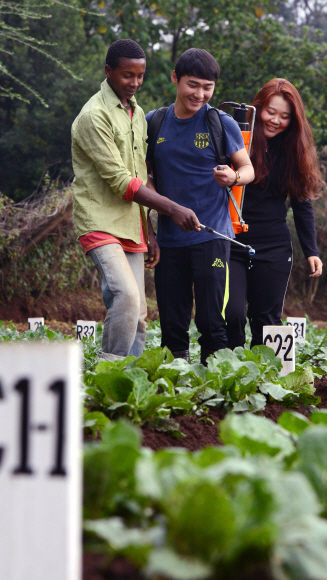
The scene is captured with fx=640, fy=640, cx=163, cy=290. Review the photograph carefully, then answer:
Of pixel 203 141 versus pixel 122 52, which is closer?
pixel 122 52

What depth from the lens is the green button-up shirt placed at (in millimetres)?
3430

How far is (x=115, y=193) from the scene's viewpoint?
3.56 meters

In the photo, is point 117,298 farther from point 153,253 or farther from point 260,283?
point 260,283

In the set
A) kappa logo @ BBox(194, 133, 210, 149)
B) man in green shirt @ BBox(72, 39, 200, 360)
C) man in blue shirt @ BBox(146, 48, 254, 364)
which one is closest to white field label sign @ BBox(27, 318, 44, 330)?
man in blue shirt @ BBox(146, 48, 254, 364)

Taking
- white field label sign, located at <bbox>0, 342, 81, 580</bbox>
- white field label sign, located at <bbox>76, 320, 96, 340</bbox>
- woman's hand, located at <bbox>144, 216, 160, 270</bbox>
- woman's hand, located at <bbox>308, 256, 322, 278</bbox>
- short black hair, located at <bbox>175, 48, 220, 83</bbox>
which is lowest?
white field label sign, located at <bbox>76, 320, 96, 340</bbox>

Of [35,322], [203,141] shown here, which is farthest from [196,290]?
[35,322]

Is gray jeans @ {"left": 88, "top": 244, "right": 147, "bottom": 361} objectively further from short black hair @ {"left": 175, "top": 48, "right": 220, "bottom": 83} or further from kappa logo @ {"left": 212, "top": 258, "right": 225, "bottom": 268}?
short black hair @ {"left": 175, "top": 48, "right": 220, "bottom": 83}

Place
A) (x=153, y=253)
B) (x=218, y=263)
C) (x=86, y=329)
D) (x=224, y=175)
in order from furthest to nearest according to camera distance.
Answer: (x=86, y=329) → (x=153, y=253) → (x=218, y=263) → (x=224, y=175)

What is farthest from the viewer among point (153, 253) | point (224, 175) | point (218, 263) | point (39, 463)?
point (153, 253)

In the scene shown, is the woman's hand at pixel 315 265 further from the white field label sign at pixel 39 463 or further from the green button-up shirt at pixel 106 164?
the white field label sign at pixel 39 463

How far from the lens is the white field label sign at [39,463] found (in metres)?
1.04

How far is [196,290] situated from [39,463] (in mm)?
2643

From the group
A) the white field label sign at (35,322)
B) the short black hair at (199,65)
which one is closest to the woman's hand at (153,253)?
the short black hair at (199,65)

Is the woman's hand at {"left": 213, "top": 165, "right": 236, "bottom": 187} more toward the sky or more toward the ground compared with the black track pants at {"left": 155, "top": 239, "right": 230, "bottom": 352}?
more toward the sky
